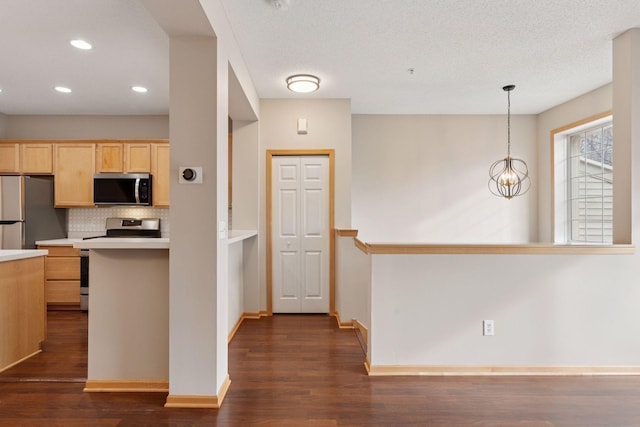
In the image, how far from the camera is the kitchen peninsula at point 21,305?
2762mm

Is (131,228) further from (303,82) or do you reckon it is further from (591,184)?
(591,184)

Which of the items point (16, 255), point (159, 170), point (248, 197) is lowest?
point (16, 255)

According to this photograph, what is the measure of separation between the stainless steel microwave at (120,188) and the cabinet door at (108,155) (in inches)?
5.6

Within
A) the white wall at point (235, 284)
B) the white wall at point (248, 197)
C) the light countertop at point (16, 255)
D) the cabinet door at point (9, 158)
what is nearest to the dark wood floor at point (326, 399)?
the white wall at point (235, 284)

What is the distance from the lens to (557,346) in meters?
2.67

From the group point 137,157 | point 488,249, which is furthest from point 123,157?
point 488,249

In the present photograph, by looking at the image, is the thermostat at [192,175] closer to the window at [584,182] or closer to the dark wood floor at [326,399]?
the dark wood floor at [326,399]

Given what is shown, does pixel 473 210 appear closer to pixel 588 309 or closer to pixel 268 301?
pixel 588 309

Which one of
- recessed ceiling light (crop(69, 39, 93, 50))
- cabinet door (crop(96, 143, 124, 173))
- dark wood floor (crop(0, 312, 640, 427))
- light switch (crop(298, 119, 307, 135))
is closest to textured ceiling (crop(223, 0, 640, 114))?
light switch (crop(298, 119, 307, 135))

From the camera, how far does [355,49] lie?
306 cm

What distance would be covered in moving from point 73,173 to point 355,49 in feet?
13.2

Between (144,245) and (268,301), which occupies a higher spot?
(144,245)

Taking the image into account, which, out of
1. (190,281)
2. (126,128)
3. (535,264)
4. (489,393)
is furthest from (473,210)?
(126,128)

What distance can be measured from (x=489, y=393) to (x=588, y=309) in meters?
1.07
